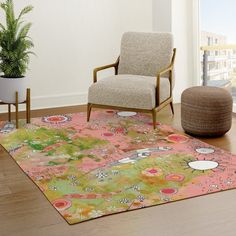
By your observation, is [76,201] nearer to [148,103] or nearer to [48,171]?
[48,171]

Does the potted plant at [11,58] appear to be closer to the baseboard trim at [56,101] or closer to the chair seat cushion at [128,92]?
the chair seat cushion at [128,92]

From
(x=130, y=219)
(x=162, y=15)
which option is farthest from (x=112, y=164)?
(x=162, y=15)

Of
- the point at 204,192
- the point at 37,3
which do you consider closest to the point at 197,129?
Answer: the point at 204,192

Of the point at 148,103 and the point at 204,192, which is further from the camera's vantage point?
the point at 148,103

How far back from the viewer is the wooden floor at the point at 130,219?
2.58 metres

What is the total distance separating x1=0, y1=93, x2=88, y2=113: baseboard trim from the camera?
5645 mm

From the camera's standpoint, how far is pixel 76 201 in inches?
117

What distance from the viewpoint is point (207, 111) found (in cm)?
424

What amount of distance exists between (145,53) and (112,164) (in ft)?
6.12

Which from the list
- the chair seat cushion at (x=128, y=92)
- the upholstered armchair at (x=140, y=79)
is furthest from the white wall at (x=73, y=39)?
the chair seat cushion at (x=128, y=92)

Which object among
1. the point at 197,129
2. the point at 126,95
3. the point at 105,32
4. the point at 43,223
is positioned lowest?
the point at 43,223

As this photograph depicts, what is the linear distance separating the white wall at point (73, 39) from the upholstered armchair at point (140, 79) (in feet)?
2.34

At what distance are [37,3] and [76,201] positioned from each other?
10.4ft

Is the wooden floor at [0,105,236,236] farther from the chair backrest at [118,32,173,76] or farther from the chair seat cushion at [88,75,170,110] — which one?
the chair backrest at [118,32,173,76]
